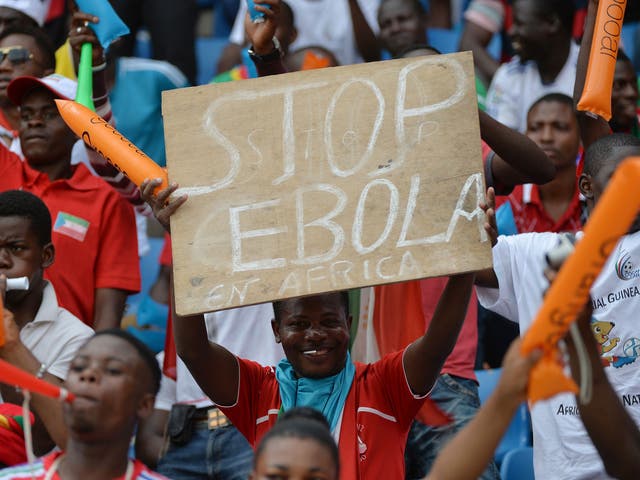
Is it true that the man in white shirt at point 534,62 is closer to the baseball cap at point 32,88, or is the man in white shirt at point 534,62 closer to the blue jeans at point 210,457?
the baseball cap at point 32,88

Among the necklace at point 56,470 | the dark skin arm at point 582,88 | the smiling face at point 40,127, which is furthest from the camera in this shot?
the smiling face at point 40,127

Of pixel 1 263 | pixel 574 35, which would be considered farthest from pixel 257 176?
pixel 574 35

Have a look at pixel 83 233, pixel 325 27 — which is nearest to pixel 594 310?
pixel 83 233

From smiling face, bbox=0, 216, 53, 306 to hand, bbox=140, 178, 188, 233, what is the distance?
87 centimetres

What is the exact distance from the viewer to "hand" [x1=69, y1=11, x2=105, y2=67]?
498 centimetres

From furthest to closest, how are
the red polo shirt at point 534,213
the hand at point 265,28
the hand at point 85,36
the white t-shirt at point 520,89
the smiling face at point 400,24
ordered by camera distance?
1. the smiling face at point 400,24
2. the white t-shirt at point 520,89
3. the red polo shirt at point 534,213
4. the hand at point 85,36
5. the hand at point 265,28

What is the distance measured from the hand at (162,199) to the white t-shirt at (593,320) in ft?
3.71

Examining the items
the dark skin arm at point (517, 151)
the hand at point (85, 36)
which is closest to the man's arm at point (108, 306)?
the hand at point (85, 36)

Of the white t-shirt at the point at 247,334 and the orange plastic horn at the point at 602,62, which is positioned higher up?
the orange plastic horn at the point at 602,62

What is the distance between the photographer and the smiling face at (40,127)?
5098 mm

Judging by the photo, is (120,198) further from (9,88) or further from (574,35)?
(574,35)

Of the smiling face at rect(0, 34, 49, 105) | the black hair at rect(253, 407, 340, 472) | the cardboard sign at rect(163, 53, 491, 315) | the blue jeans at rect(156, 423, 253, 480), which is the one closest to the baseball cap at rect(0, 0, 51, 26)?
the smiling face at rect(0, 34, 49, 105)

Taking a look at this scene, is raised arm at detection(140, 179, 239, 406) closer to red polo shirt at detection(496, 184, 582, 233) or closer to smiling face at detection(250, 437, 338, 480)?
smiling face at detection(250, 437, 338, 480)

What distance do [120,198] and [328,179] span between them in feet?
5.57
